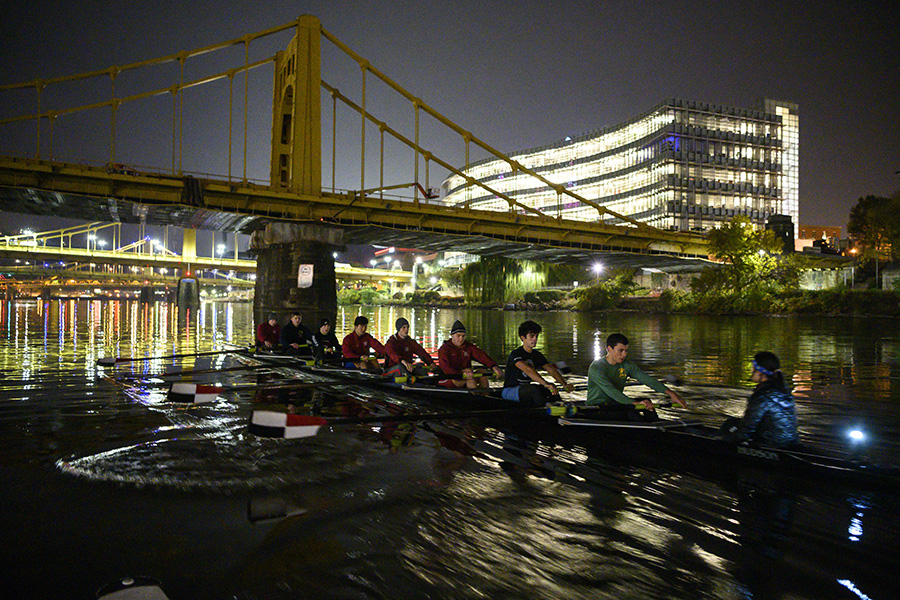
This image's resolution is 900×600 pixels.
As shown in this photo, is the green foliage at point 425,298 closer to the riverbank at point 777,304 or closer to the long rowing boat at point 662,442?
the riverbank at point 777,304

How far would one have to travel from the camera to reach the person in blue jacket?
6.50 meters

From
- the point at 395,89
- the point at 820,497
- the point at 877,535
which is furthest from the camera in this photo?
the point at 395,89

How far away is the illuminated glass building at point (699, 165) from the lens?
97938 millimetres

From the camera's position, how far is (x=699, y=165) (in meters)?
→ 99.1

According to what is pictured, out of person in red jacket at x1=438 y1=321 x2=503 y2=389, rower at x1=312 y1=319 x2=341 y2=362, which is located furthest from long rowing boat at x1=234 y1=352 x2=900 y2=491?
rower at x1=312 y1=319 x2=341 y2=362

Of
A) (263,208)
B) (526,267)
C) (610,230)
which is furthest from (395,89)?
(526,267)

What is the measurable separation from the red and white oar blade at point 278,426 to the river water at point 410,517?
0.61m

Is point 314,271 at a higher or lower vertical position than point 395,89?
lower

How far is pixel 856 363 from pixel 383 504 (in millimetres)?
18713

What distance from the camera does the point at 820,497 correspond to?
5918mm

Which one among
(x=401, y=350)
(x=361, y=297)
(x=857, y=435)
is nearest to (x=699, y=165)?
(x=361, y=297)

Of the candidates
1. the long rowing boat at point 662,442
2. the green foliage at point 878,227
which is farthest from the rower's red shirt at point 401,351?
the green foliage at point 878,227

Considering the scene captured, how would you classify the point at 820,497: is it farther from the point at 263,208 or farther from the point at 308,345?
the point at 263,208

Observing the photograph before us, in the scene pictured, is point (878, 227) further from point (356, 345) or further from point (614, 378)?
point (614, 378)
